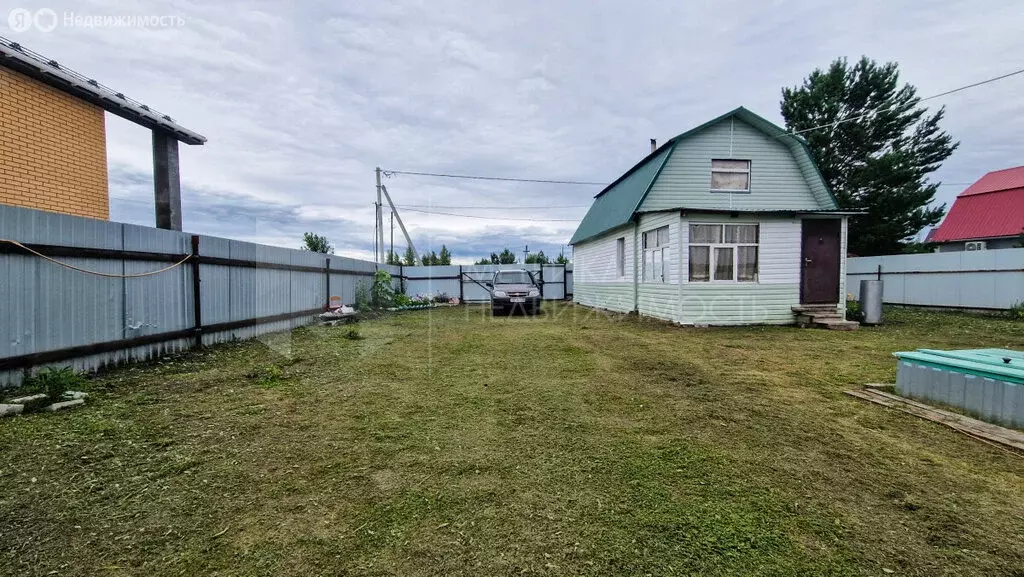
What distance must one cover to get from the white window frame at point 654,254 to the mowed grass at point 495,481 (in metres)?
5.96

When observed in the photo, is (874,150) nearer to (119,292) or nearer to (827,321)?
(827,321)

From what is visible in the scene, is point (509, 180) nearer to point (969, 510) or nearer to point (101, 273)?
point (101, 273)

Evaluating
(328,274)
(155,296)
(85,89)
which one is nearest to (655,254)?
(328,274)

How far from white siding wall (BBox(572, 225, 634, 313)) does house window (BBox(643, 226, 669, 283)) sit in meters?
0.76

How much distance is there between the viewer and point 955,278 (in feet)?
43.5

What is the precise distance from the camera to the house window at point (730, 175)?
37.7ft

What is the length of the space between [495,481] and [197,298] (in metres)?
6.22

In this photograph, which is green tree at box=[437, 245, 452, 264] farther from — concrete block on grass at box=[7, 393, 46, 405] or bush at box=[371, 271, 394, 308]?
concrete block on grass at box=[7, 393, 46, 405]

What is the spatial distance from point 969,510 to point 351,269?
13.7m

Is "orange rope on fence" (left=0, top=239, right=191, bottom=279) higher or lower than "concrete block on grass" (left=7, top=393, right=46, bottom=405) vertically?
higher

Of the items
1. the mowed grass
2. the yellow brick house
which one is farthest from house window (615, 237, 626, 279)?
the yellow brick house

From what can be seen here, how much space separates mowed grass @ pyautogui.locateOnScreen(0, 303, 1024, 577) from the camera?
183 cm

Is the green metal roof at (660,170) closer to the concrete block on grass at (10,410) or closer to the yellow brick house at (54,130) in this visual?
the yellow brick house at (54,130)

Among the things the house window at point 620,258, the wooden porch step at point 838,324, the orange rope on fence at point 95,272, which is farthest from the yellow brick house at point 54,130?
the wooden porch step at point 838,324
